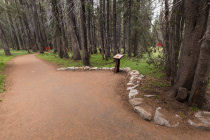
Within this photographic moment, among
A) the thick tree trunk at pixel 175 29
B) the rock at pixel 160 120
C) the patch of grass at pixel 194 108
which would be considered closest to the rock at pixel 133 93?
the rock at pixel 160 120

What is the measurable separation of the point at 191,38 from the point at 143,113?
241 centimetres

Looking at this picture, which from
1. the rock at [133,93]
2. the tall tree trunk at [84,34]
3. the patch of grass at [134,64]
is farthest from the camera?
the tall tree trunk at [84,34]

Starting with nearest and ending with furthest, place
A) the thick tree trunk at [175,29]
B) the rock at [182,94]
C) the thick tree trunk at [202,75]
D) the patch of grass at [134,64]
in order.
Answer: the thick tree trunk at [202,75], the rock at [182,94], the thick tree trunk at [175,29], the patch of grass at [134,64]

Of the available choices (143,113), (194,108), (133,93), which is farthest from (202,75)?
(133,93)

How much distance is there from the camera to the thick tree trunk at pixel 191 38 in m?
2.87

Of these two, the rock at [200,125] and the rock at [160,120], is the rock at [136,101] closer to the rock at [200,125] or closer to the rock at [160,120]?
the rock at [160,120]

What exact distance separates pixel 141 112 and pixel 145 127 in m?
0.45

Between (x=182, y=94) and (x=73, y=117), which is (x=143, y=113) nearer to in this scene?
(x=182, y=94)

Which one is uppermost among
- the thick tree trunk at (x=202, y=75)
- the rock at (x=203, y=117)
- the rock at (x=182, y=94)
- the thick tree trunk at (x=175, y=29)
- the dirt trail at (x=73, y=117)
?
the thick tree trunk at (x=175, y=29)

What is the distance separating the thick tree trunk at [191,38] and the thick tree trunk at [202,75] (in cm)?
37

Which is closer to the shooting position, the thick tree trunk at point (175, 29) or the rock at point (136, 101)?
the rock at point (136, 101)

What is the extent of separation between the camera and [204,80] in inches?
111

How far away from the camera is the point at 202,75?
2791 millimetres

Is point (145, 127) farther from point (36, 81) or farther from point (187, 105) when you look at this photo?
point (36, 81)
